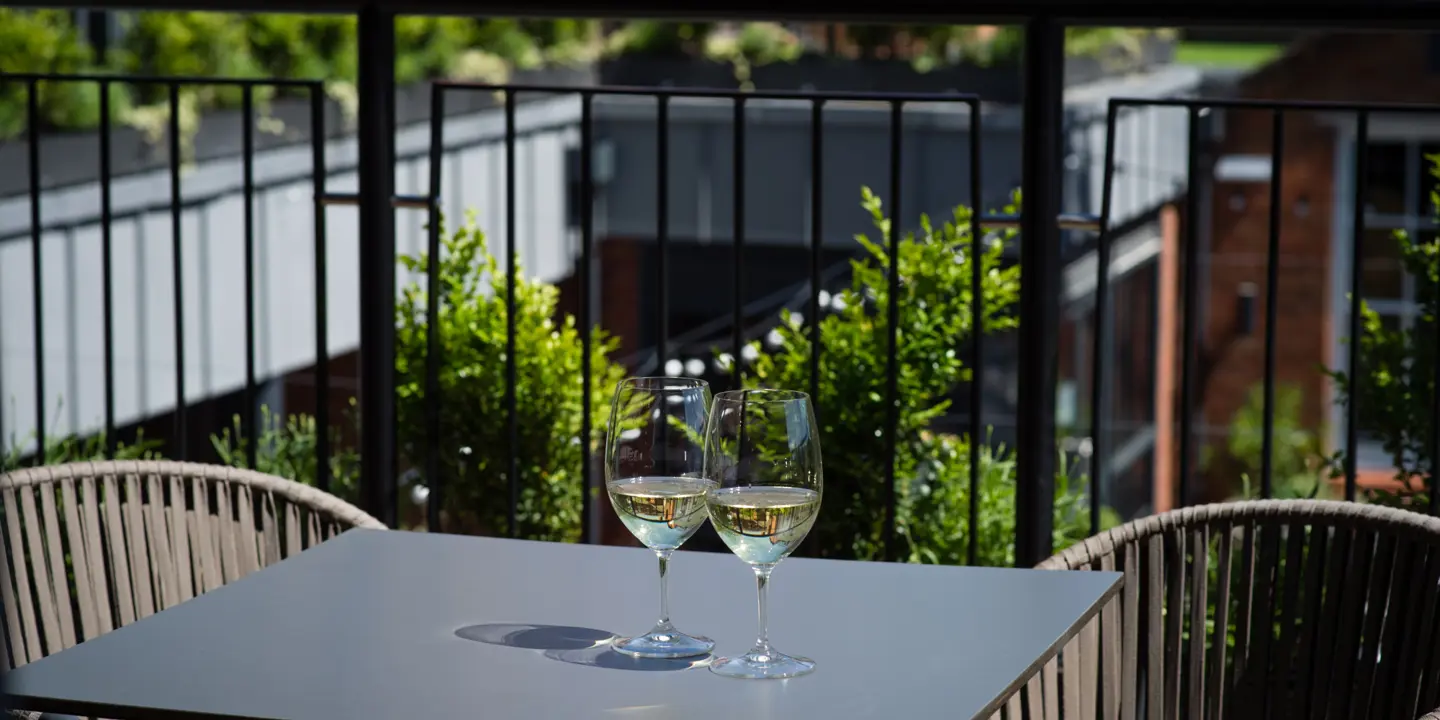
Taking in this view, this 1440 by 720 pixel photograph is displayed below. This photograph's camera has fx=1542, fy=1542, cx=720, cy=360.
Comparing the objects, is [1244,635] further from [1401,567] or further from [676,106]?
[676,106]

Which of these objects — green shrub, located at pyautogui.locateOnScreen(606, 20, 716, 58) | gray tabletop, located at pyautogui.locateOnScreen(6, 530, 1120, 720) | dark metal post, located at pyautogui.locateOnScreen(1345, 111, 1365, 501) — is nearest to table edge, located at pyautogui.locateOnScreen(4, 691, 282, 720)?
gray tabletop, located at pyautogui.locateOnScreen(6, 530, 1120, 720)

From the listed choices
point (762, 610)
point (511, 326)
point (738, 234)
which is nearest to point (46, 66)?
point (511, 326)

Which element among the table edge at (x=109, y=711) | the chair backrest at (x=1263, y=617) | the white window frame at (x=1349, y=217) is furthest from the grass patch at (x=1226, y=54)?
the table edge at (x=109, y=711)

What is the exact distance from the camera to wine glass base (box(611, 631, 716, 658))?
3.12 feet

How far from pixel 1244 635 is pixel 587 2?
105 cm

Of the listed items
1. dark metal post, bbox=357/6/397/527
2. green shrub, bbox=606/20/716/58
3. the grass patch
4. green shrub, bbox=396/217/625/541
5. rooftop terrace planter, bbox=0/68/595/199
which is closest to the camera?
dark metal post, bbox=357/6/397/527

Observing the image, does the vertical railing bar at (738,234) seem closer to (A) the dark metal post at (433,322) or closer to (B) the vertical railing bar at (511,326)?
(B) the vertical railing bar at (511,326)

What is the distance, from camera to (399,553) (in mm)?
1200

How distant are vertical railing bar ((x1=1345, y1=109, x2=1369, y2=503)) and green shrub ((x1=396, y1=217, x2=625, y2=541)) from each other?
100cm

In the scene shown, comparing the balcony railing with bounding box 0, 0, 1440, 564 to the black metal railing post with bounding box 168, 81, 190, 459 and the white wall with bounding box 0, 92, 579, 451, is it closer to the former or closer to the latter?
the black metal railing post with bounding box 168, 81, 190, 459

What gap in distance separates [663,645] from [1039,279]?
974mm

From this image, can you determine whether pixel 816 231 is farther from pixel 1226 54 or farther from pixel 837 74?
pixel 1226 54

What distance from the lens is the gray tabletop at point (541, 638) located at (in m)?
0.87

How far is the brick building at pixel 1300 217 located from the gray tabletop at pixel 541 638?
12.9m
